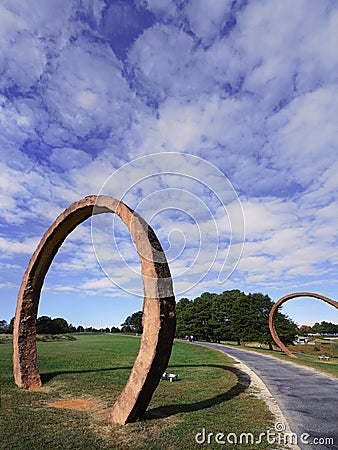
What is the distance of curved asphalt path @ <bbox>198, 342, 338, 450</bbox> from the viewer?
6761mm

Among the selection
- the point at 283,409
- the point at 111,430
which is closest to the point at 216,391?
the point at 283,409

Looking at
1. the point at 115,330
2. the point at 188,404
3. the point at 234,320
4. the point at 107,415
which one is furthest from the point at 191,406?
the point at 115,330

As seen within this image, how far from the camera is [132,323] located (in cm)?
8538

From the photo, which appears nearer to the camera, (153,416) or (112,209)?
(153,416)

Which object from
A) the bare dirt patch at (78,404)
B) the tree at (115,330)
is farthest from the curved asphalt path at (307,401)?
the tree at (115,330)

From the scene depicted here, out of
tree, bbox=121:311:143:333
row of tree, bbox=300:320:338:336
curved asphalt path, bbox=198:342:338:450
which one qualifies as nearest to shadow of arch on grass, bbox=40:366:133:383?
curved asphalt path, bbox=198:342:338:450

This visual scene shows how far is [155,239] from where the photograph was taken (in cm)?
752

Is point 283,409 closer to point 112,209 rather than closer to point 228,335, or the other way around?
point 112,209

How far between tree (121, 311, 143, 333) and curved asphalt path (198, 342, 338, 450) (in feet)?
223

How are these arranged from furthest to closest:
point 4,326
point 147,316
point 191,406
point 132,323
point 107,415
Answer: point 132,323 → point 4,326 → point 191,406 → point 107,415 → point 147,316

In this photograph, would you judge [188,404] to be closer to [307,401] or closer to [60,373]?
[307,401]

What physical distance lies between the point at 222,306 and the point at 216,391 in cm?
4007

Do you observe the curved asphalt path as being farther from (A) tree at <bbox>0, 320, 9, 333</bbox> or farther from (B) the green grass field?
(A) tree at <bbox>0, 320, 9, 333</bbox>

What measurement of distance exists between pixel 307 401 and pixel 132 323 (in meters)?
79.5
